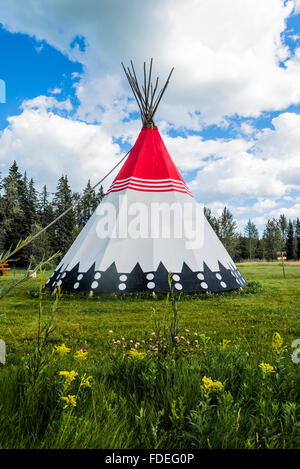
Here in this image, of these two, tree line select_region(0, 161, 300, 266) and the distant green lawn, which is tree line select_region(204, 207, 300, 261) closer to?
tree line select_region(0, 161, 300, 266)

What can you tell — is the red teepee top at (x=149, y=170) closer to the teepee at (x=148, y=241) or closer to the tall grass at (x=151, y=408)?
the teepee at (x=148, y=241)

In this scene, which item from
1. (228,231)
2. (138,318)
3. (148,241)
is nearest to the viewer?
(138,318)

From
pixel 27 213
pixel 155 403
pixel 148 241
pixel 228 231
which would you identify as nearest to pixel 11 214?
pixel 27 213

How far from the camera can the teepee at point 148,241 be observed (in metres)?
6.07

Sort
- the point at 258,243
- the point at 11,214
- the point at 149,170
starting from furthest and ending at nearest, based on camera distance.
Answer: the point at 258,243, the point at 11,214, the point at 149,170

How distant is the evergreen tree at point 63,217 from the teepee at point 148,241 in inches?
1189

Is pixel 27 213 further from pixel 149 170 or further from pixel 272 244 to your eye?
pixel 272 244

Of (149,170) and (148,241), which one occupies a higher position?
(149,170)

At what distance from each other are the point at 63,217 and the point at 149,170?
33521mm

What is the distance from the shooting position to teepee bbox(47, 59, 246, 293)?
19.9 feet

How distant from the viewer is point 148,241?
255 inches

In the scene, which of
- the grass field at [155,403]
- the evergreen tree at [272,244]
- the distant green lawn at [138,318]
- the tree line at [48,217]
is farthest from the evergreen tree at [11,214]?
the evergreen tree at [272,244]
